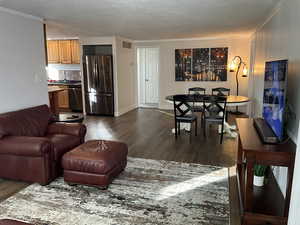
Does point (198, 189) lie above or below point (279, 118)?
below

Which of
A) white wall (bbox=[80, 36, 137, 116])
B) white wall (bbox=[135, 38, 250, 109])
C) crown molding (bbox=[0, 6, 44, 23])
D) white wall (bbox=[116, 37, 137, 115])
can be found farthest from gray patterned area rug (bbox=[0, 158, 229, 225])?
white wall (bbox=[135, 38, 250, 109])

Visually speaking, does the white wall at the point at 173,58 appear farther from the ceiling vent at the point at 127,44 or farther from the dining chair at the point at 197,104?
the dining chair at the point at 197,104

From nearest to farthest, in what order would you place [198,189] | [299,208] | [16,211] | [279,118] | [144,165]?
[299,208] → [279,118] → [16,211] → [198,189] → [144,165]

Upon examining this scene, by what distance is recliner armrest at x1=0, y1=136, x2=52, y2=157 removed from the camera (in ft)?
9.43

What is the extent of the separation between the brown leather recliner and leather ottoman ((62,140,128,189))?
0.22 m

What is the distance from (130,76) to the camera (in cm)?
816

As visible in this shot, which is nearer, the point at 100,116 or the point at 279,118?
the point at 279,118

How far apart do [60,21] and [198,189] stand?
3.86m

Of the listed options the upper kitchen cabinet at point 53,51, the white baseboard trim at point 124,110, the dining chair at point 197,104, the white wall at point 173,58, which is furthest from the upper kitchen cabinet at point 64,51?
the dining chair at point 197,104

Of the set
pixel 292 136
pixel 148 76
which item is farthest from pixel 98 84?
pixel 292 136

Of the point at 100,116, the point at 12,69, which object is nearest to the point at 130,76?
the point at 100,116

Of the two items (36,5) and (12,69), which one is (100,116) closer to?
(12,69)

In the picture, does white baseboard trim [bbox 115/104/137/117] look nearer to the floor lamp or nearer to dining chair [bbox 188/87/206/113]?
dining chair [bbox 188/87/206/113]

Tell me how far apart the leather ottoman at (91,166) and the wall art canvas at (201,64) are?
213 inches
